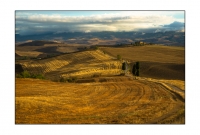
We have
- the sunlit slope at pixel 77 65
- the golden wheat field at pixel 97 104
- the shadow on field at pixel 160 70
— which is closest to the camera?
the golden wheat field at pixel 97 104

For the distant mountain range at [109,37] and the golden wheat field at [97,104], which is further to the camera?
the distant mountain range at [109,37]

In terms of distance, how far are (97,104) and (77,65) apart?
10.8m

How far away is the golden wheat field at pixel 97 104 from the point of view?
13.7 metres

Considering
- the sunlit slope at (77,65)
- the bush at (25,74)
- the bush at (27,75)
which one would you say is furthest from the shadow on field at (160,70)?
the bush at (25,74)

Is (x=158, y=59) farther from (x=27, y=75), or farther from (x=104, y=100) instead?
(x=27, y=75)

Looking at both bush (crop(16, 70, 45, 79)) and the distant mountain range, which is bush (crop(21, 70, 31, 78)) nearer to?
bush (crop(16, 70, 45, 79))

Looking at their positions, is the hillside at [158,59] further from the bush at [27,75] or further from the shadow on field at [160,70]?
the bush at [27,75]

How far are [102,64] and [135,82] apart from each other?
7005 mm

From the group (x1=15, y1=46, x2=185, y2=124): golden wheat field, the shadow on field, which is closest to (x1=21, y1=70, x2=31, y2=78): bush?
(x1=15, y1=46, x2=185, y2=124): golden wheat field

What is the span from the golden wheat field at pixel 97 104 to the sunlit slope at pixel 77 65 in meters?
3.37

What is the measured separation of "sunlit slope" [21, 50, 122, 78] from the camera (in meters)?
20.4

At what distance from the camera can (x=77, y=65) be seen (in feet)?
82.0
